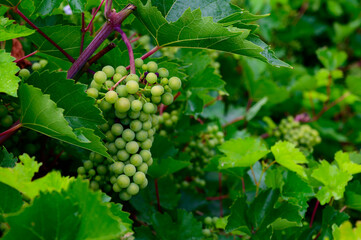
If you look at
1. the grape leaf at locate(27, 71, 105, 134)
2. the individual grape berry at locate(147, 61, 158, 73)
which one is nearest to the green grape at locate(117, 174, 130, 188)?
the grape leaf at locate(27, 71, 105, 134)

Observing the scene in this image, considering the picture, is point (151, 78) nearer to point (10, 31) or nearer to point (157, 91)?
point (157, 91)

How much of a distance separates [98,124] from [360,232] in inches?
21.9

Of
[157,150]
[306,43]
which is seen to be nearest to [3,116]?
[157,150]

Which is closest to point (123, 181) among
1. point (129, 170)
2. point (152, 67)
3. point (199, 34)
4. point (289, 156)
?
point (129, 170)

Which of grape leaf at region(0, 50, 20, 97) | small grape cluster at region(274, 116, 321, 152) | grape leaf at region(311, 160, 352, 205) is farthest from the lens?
small grape cluster at region(274, 116, 321, 152)

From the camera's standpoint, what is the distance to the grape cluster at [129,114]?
2.53ft

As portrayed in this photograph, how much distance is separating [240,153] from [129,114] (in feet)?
1.44

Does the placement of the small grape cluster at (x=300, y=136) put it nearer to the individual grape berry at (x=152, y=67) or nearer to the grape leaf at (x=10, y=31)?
the individual grape berry at (x=152, y=67)

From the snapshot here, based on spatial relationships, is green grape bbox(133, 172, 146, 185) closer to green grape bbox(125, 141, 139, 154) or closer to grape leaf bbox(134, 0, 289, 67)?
green grape bbox(125, 141, 139, 154)

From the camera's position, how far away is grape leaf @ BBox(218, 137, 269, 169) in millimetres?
1041

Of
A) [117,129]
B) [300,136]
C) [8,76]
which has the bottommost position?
[300,136]

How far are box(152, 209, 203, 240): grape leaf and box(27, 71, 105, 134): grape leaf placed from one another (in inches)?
15.3

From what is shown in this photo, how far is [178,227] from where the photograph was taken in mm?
1033

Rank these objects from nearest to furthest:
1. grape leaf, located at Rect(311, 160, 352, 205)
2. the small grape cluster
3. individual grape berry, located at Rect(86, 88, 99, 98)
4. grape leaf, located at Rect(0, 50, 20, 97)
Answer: grape leaf, located at Rect(0, 50, 20, 97)
individual grape berry, located at Rect(86, 88, 99, 98)
grape leaf, located at Rect(311, 160, 352, 205)
the small grape cluster
